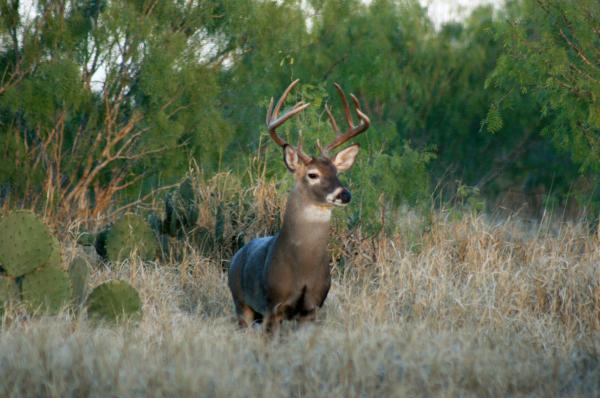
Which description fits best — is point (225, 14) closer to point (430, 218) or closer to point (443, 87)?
point (430, 218)

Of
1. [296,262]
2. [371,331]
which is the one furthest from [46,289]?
[371,331]

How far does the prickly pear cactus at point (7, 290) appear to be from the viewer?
6.94 metres

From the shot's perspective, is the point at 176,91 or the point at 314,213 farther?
the point at 176,91

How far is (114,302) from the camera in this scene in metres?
6.79

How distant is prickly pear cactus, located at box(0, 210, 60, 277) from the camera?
23.2ft

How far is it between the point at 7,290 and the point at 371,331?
271 centimetres

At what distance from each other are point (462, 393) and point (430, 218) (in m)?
4.83

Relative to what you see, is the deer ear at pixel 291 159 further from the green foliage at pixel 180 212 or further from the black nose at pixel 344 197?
the green foliage at pixel 180 212

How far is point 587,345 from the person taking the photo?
5879 millimetres

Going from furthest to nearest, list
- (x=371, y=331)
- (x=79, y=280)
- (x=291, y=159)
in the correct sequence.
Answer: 1. (x=79, y=280)
2. (x=291, y=159)
3. (x=371, y=331)

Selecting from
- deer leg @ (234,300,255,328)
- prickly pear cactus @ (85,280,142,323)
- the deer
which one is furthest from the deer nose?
prickly pear cactus @ (85,280,142,323)

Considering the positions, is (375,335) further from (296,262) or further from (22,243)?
(22,243)

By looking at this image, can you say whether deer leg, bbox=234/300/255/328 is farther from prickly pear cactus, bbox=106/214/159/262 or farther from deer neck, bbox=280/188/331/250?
prickly pear cactus, bbox=106/214/159/262

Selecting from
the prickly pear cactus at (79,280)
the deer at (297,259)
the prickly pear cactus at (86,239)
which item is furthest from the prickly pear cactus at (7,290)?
the prickly pear cactus at (86,239)
